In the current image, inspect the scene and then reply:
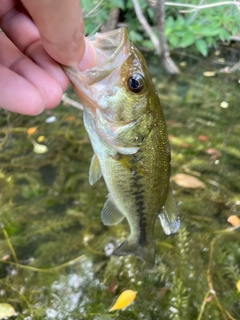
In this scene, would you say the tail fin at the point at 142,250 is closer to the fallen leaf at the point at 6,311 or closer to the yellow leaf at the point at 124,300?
the yellow leaf at the point at 124,300

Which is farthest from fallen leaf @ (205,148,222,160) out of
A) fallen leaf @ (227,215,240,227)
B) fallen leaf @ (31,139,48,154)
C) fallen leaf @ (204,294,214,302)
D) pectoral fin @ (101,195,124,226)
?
pectoral fin @ (101,195,124,226)

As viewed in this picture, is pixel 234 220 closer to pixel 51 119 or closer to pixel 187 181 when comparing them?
pixel 187 181

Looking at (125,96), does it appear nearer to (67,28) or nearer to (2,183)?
(67,28)

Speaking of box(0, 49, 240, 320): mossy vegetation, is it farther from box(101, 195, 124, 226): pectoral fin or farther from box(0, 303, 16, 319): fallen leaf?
box(101, 195, 124, 226): pectoral fin

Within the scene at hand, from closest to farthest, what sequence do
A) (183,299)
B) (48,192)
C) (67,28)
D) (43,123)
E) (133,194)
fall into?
(67,28), (133,194), (183,299), (48,192), (43,123)

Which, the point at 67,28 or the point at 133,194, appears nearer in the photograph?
the point at 67,28

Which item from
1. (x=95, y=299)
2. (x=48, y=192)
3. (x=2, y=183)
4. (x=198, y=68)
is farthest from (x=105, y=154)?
(x=198, y=68)
